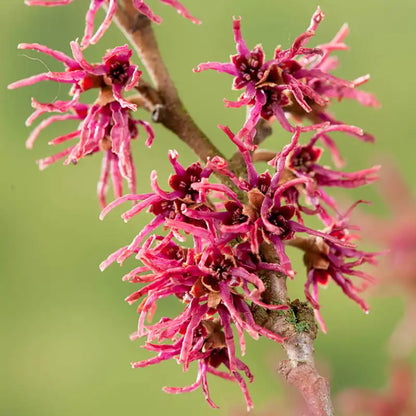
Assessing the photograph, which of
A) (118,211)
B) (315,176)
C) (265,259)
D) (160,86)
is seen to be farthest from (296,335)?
(118,211)

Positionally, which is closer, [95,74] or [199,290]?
[199,290]

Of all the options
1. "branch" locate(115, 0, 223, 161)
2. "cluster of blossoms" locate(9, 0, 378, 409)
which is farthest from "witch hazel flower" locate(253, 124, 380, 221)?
"branch" locate(115, 0, 223, 161)

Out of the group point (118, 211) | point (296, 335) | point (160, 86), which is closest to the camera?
point (296, 335)

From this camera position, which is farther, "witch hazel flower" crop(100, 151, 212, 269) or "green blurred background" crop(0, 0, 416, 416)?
"green blurred background" crop(0, 0, 416, 416)

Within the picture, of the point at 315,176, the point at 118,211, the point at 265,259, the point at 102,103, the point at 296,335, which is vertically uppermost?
the point at 118,211

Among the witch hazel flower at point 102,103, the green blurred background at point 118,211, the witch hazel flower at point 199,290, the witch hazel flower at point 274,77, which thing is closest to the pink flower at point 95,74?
the witch hazel flower at point 102,103

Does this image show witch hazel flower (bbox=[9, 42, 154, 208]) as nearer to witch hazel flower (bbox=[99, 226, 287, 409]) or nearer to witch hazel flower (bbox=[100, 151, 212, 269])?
witch hazel flower (bbox=[100, 151, 212, 269])

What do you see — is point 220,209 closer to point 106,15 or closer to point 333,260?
point 333,260
